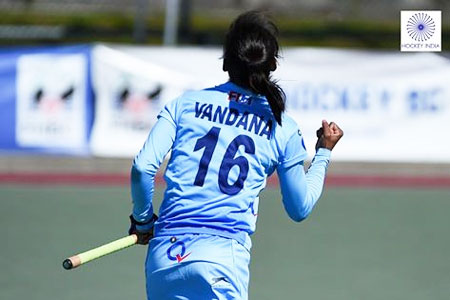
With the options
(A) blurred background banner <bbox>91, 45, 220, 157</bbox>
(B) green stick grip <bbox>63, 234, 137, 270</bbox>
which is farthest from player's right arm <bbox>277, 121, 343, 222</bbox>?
(A) blurred background banner <bbox>91, 45, 220, 157</bbox>

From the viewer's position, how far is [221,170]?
3742 millimetres

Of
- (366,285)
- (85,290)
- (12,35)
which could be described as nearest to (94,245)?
(85,290)

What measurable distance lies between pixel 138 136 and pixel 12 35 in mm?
12012

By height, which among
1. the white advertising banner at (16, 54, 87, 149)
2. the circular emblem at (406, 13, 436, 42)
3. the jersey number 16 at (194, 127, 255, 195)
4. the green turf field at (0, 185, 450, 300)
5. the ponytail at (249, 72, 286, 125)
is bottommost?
the green turf field at (0, 185, 450, 300)

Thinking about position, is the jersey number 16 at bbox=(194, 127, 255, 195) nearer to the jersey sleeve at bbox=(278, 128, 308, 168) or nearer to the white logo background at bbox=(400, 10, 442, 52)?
the jersey sleeve at bbox=(278, 128, 308, 168)

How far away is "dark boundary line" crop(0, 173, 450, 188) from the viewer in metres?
12.6

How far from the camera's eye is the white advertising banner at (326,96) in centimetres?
1316

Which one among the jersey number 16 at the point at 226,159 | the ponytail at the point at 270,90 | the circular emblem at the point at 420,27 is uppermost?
the circular emblem at the point at 420,27

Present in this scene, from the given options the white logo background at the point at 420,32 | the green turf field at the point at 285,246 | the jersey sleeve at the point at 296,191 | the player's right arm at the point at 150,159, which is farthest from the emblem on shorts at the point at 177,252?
the green turf field at the point at 285,246

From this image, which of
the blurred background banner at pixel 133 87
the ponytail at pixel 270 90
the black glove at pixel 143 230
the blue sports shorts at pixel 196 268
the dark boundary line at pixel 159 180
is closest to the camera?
the blue sports shorts at pixel 196 268

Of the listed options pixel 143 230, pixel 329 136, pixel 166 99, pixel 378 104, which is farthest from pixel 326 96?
pixel 143 230

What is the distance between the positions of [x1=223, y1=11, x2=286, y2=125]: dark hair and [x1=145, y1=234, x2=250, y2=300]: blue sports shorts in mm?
515

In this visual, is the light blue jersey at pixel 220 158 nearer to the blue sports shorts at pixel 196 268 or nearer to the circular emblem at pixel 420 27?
the blue sports shorts at pixel 196 268

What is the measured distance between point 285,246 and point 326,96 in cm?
470
